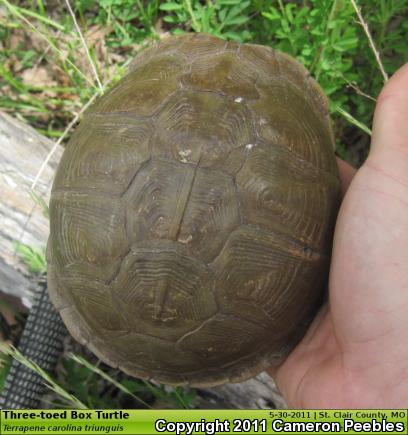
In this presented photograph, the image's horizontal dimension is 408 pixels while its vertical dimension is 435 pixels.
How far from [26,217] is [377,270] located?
1.83 m

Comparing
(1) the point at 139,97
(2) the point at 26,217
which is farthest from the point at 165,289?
(2) the point at 26,217

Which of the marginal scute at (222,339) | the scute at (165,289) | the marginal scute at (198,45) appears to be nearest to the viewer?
the scute at (165,289)

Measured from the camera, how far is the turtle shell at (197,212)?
174 centimetres

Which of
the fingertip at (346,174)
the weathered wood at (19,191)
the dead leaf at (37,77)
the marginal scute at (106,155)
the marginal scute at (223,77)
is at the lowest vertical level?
the fingertip at (346,174)

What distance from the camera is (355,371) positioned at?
2076mm

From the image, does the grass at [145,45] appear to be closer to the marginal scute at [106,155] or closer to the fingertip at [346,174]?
the fingertip at [346,174]

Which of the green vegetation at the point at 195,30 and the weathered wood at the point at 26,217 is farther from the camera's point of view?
the weathered wood at the point at 26,217

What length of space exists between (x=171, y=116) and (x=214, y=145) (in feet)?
0.70

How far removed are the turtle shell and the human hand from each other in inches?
4.3

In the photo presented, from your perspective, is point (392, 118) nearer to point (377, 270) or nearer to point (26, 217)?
point (377, 270)

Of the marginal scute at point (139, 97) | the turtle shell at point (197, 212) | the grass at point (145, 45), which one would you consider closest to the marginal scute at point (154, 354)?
the turtle shell at point (197, 212)

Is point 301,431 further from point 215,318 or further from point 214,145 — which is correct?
point 214,145

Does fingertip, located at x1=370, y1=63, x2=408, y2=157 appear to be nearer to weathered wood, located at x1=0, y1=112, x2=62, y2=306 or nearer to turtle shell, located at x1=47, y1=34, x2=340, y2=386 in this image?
turtle shell, located at x1=47, y1=34, x2=340, y2=386

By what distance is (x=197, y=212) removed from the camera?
67.4 inches
